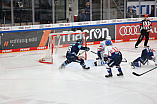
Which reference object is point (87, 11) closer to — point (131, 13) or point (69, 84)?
point (131, 13)

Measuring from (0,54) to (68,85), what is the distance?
192 inches

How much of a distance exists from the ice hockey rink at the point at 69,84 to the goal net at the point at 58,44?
100 mm

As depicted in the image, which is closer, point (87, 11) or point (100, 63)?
point (100, 63)

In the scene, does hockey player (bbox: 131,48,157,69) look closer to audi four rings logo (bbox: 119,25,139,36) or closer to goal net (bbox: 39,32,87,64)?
goal net (bbox: 39,32,87,64)

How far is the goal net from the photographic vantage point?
10313 millimetres

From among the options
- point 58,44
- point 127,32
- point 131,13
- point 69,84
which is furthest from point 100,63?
point 131,13

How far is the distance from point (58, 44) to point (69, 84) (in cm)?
301

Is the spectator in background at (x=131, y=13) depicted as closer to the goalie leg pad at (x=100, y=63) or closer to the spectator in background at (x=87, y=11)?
the spectator in background at (x=87, y=11)

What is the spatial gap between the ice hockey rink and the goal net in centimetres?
10

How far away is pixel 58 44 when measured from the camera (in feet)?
34.5

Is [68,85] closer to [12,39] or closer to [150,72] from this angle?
[150,72]

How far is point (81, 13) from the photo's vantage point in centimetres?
1391

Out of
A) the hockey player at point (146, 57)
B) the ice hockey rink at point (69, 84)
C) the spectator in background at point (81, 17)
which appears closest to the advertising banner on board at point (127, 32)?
the spectator in background at point (81, 17)

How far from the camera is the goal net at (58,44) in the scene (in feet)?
33.8
